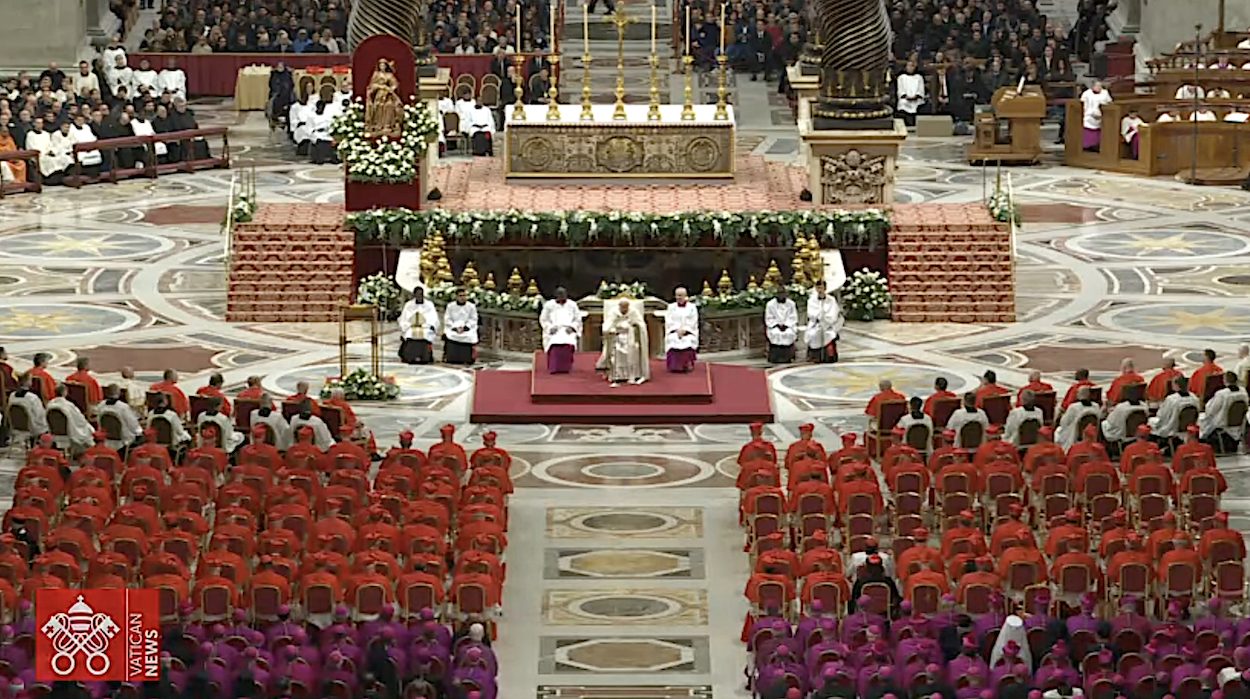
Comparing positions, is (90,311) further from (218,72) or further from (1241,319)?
(218,72)

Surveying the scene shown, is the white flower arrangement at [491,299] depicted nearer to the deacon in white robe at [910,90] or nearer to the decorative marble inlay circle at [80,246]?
the decorative marble inlay circle at [80,246]

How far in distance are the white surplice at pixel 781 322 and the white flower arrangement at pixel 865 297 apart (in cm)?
235

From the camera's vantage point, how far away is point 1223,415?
24922mm

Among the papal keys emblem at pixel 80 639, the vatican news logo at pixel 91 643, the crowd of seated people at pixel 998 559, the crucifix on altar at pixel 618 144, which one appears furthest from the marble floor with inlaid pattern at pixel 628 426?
the crucifix on altar at pixel 618 144

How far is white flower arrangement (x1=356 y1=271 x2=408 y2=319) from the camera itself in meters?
30.7

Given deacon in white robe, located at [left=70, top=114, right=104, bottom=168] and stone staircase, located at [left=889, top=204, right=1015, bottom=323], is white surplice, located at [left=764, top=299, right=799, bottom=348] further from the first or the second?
deacon in white robe, located at [left=70, top=114, right=104, bottom=168]

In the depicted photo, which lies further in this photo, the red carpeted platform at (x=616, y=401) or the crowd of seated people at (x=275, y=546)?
the red carpeted platform at (x=616, y=401)

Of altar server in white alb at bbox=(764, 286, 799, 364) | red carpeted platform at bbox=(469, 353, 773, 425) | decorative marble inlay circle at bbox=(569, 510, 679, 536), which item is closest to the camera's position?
decorative marble inlay circle at bbox=(569, 510, 679, 536)

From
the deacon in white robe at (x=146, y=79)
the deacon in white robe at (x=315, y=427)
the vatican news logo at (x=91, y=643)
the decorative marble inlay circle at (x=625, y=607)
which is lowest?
the decorative marble inlay circle at (x=625, y=607)

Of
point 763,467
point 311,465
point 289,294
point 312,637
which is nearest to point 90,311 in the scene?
point 289,294

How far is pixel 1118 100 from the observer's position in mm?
40375

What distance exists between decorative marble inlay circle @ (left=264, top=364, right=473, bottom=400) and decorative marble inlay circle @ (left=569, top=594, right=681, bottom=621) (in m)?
6.43

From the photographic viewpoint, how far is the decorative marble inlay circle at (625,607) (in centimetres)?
2092

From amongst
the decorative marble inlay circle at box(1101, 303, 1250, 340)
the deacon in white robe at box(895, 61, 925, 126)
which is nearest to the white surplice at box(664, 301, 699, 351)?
the decorative marble inlay circle at box(1101, 303, 1250, 340)
